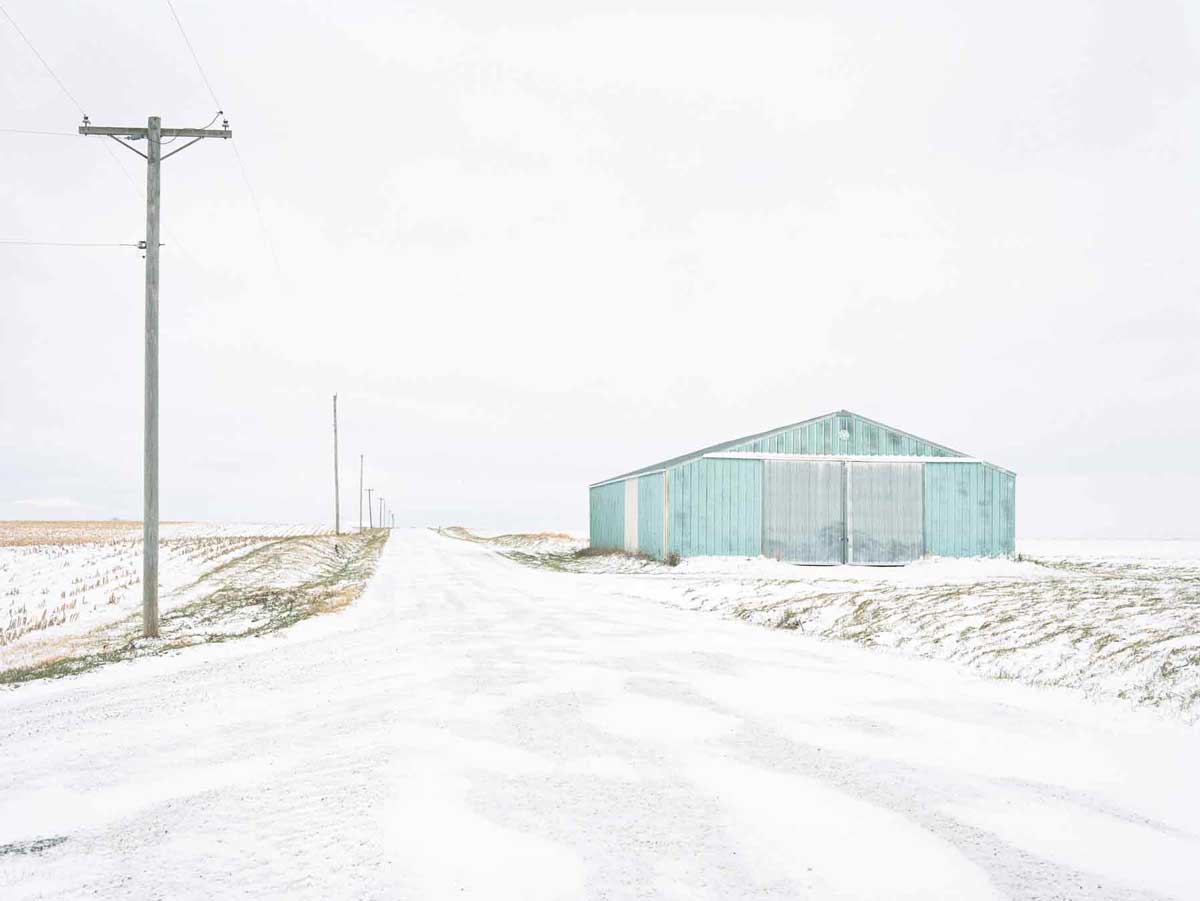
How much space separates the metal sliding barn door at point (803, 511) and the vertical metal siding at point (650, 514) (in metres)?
3.99

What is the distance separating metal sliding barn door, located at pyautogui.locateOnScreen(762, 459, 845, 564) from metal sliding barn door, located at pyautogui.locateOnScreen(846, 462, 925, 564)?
478 mm

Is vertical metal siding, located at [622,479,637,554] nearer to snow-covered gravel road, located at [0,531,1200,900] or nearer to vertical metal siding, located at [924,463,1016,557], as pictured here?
vertical metal siding, located at [924,463,1016,557]

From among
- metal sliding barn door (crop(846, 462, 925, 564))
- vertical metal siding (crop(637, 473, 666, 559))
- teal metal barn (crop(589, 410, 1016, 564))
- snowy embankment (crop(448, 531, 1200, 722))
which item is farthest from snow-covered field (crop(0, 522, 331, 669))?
metal sliding barn door (crop(846, 462, 925, 564))

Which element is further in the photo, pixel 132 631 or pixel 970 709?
pixel 132 631

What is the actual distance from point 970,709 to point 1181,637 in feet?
9.52

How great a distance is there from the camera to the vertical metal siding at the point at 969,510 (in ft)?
97.4

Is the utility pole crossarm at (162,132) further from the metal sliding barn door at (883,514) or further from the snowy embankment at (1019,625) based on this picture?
the metal sliding barn door at (883,514)

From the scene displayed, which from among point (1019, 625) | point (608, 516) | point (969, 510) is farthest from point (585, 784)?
point (608, 516)

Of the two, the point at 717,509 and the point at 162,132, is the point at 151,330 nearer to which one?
the point at 162,132

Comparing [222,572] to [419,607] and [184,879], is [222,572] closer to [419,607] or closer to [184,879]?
[419,607]

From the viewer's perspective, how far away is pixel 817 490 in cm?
2938

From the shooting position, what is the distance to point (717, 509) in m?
29.1

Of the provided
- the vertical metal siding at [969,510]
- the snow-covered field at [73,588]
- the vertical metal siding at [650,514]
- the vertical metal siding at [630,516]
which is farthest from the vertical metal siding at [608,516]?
the snow-covered field at [73,588]

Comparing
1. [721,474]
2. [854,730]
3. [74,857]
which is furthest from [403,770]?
[721,474]
